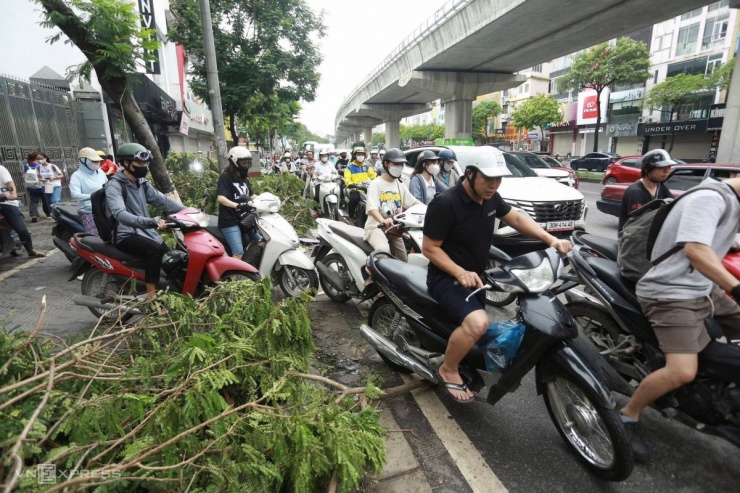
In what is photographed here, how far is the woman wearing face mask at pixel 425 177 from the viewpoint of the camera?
5926 mm

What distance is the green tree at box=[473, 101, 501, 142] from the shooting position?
180 ft

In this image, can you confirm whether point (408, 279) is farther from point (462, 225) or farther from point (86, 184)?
point (86, 184)

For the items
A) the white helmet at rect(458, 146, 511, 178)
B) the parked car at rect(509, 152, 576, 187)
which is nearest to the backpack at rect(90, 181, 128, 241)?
the white helmet at rect(458, 146, 511, 178)

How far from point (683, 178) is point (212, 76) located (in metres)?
10.4

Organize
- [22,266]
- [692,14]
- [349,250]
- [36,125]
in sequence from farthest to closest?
[692,14]
[36,125]
[22,266]
[349,250]

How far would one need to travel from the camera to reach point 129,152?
3898 mm

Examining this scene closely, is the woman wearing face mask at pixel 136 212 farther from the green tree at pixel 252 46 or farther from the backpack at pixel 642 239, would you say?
the green tree at pixel 252 46

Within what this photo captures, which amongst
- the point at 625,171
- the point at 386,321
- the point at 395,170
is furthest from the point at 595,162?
the point at 386,321

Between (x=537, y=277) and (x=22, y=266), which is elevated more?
(x=537, y=277)

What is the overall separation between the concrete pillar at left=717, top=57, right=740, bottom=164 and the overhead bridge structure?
306cm

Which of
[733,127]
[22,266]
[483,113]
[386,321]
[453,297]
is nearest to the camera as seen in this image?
[453,297]

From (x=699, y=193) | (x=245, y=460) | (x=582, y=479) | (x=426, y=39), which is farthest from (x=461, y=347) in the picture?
(x=426, y=39)

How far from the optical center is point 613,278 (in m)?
2.86

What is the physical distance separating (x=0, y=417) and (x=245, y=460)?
3.44 feet
